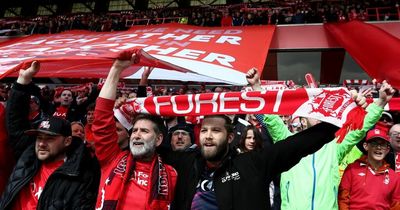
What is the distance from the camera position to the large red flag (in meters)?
5.58

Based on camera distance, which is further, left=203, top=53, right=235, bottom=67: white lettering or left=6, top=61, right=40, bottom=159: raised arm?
left=203, top=53, right=235, bottom=67: white lettering

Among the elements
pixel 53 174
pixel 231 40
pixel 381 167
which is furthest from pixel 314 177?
pixel 231 40

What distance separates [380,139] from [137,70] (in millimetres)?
2580

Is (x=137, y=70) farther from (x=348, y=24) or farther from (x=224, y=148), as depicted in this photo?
(x=348, y=24)

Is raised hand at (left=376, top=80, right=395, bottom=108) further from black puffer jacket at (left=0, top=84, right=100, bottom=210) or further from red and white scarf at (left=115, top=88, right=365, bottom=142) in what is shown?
black puffer jacket at (left=0, top=84, right=100, bottom=210)

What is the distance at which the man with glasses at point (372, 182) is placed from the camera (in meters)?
2.84

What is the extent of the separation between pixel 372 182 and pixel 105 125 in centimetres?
194

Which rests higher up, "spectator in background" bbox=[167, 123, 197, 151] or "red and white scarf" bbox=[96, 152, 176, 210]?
"red and white scarf" bbox=[96, 152, 176, 210]

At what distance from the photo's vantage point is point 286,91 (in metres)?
2.23

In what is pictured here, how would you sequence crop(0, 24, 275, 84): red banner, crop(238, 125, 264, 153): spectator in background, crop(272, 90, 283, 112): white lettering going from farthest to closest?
crop(238, 125, 264, 153): spectator in background, crop(0, 24, 275, 84): red banner, crop(272, 90, 283, 112): white lettering

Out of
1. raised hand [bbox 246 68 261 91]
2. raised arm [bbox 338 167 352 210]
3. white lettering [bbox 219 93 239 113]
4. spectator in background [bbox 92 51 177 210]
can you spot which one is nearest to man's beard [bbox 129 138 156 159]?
spectator in background [bbox 92 51 177 210]

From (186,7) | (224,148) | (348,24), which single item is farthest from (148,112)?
(186,7)

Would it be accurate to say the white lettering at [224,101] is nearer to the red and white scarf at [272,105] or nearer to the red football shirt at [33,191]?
the red and white scarf at [272,105]

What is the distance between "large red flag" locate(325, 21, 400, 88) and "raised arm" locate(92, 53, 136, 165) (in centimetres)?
407
